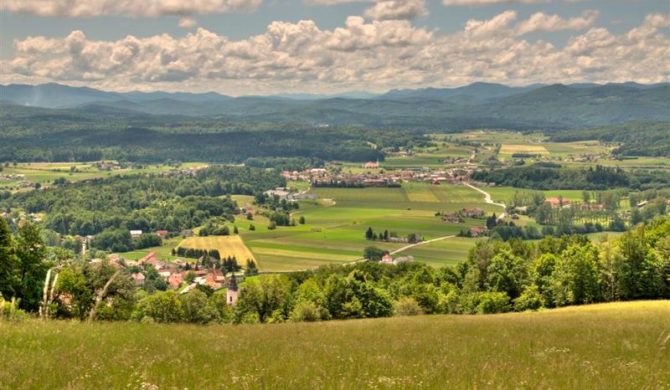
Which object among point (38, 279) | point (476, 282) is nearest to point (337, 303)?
point (476, 282)

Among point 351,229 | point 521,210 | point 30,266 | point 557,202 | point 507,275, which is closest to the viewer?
point 30,266

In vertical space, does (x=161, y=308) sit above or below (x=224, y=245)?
above

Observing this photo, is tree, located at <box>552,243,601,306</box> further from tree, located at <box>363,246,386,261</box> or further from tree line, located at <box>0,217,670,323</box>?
tree, located at <box>363,246,386,261</box>

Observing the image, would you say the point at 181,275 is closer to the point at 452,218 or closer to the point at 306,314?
the point at 306,314

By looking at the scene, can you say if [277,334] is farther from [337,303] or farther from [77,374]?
[337,303]

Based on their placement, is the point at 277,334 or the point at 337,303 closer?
Answer: the point at 277,334

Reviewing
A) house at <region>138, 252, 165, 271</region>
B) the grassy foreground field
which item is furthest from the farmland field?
the grassy foreground field

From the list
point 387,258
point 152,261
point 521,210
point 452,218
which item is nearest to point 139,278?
point 152,261
